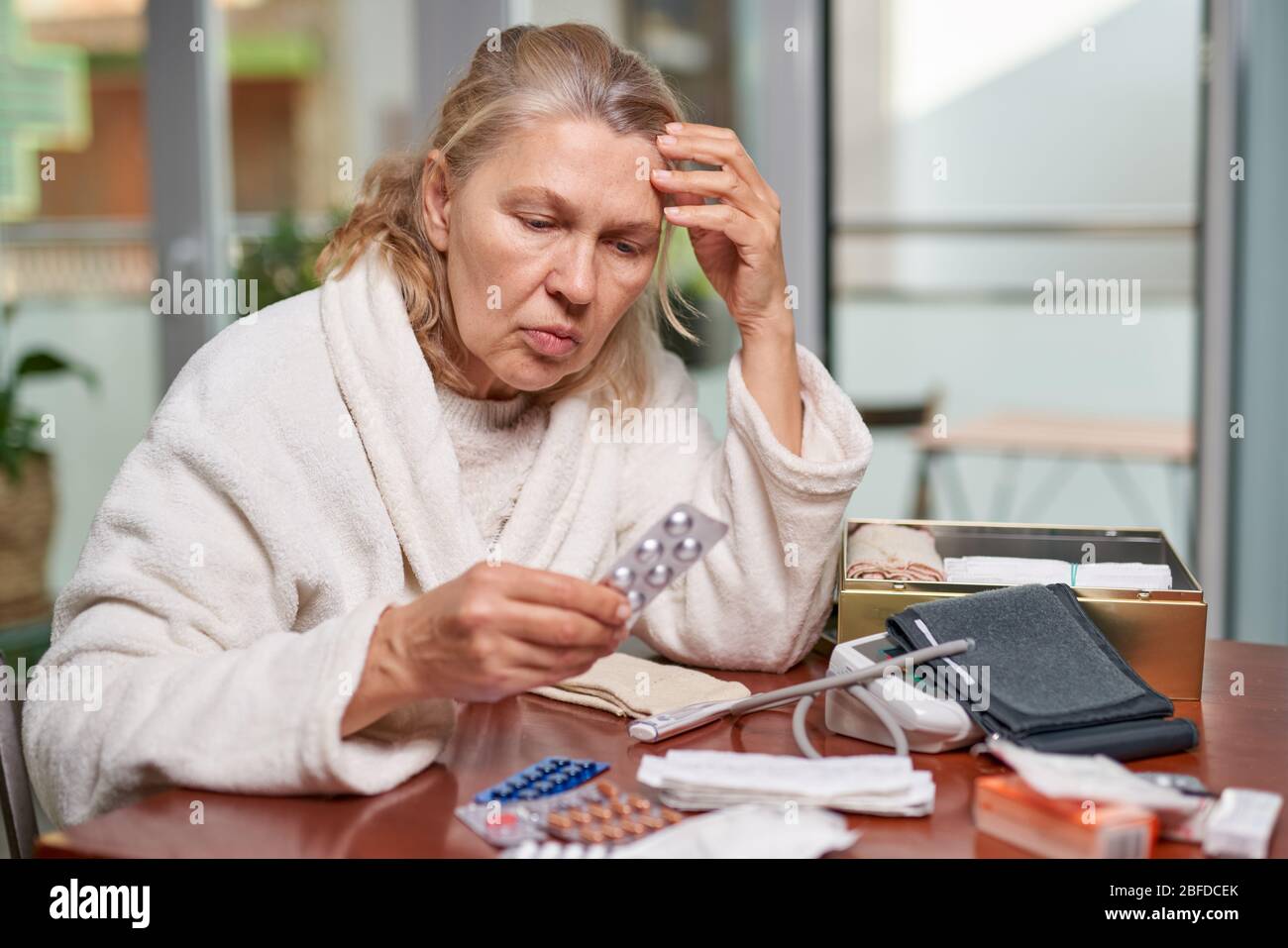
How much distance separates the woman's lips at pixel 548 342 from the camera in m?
1.32

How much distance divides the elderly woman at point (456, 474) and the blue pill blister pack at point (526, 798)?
0.23 feet

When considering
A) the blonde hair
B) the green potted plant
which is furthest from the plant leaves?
the blonde hair

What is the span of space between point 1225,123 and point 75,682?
8.51 ft

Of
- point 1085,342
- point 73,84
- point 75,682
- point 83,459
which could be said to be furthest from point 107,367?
point 1085,342

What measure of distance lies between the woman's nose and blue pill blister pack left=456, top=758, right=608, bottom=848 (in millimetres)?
489

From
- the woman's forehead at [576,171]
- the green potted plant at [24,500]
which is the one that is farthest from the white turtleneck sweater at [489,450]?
the green potted plant at [24,500]

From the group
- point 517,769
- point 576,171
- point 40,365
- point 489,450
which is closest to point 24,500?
point 40,365

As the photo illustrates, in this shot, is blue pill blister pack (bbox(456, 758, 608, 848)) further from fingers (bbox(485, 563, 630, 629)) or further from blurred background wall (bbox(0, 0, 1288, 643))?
blurred background wall (bbox(0, 0, 1288, 643))

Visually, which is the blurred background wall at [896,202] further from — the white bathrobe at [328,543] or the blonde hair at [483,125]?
the white bathrobe at [328,543]

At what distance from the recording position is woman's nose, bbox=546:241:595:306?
4.19 ft

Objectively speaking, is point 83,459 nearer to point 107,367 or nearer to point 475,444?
point 107,367

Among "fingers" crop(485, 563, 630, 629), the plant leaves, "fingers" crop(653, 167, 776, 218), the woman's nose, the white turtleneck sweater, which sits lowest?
"fingers" crop(485, 563, 630, 629)
